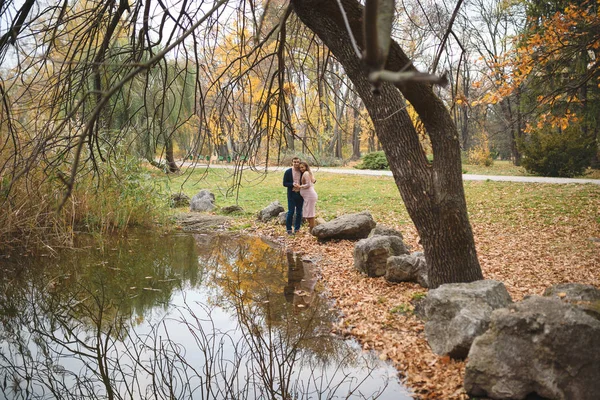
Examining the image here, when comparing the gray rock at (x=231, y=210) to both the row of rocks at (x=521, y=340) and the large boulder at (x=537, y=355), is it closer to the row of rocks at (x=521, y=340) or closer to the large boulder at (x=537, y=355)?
the row of rocks at (x=521, y=340)

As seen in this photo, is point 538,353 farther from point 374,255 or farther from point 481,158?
point 481,158

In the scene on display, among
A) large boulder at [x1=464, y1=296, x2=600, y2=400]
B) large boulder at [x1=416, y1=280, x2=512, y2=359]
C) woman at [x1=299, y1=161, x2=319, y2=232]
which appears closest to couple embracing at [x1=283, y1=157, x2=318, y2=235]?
woman at [x1=299, y1=161, x2=319, y2=232]

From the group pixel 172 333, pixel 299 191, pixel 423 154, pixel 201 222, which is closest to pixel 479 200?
pixel 299 191

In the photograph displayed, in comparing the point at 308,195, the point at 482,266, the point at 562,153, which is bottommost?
the point at 482,266

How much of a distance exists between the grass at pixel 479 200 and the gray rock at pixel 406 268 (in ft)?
12.3

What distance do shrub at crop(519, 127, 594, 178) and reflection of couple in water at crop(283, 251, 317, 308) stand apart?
45.9 ft

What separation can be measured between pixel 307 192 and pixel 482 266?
13.8 feet

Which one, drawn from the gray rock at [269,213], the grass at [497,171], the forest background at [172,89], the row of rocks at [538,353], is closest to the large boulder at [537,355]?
the row of rocks at [538,353]

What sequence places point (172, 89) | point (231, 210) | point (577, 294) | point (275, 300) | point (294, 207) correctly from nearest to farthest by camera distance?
point (577, 294) → point (275, 300) → point (172, 89) → point (294, 207) → point (231, 210)

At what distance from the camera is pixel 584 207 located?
11.7 meters

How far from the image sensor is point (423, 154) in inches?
182

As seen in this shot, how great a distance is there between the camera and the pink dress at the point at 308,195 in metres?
10.3

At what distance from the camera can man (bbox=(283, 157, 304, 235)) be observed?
10.3m

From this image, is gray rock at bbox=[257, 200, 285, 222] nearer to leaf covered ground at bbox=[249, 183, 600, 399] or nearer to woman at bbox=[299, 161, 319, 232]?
leaf covered ground at bbox=[249, 183, 600, 399]
